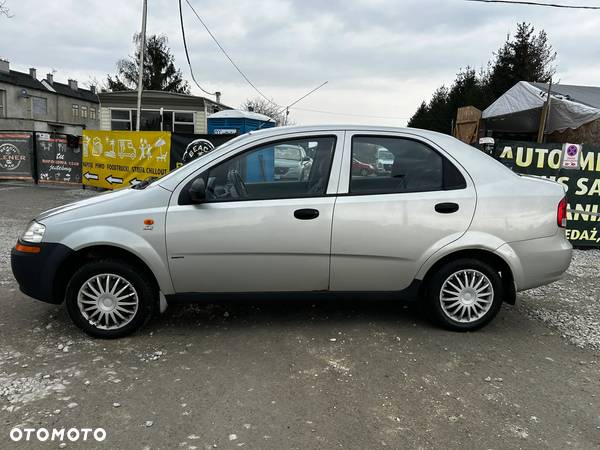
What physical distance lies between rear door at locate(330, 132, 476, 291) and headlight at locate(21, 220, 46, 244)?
89.1 inches

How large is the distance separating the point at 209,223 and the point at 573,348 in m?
3.14

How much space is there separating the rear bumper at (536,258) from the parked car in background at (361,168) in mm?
1227

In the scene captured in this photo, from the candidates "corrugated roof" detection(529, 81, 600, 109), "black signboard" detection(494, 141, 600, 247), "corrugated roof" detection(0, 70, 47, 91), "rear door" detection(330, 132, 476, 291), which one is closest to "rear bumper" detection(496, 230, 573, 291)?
"rear door" detection(330, 132, 476, 291)

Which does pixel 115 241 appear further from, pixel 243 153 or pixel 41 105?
pixel 41 105

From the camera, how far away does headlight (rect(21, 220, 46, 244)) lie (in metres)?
3.56

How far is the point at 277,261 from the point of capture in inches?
143

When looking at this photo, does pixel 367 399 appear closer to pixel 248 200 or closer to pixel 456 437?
pixel 456 437

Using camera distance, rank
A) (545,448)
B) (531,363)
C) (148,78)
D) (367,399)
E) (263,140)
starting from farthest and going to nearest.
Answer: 1. (148,78)
2. (263,140)
3. (531,363)
4. (367,399)
5. (545,448)

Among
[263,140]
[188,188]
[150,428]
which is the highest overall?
[263,140]

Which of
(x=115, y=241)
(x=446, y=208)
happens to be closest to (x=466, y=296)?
(x=446, y=208)

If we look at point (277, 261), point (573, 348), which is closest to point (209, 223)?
point (277, 261)

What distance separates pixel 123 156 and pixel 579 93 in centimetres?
1256

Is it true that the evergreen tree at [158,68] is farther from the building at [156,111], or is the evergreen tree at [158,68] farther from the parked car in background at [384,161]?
the parked car in background at [384,161]

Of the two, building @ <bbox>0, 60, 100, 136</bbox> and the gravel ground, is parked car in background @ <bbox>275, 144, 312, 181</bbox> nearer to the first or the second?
the gravel ground
